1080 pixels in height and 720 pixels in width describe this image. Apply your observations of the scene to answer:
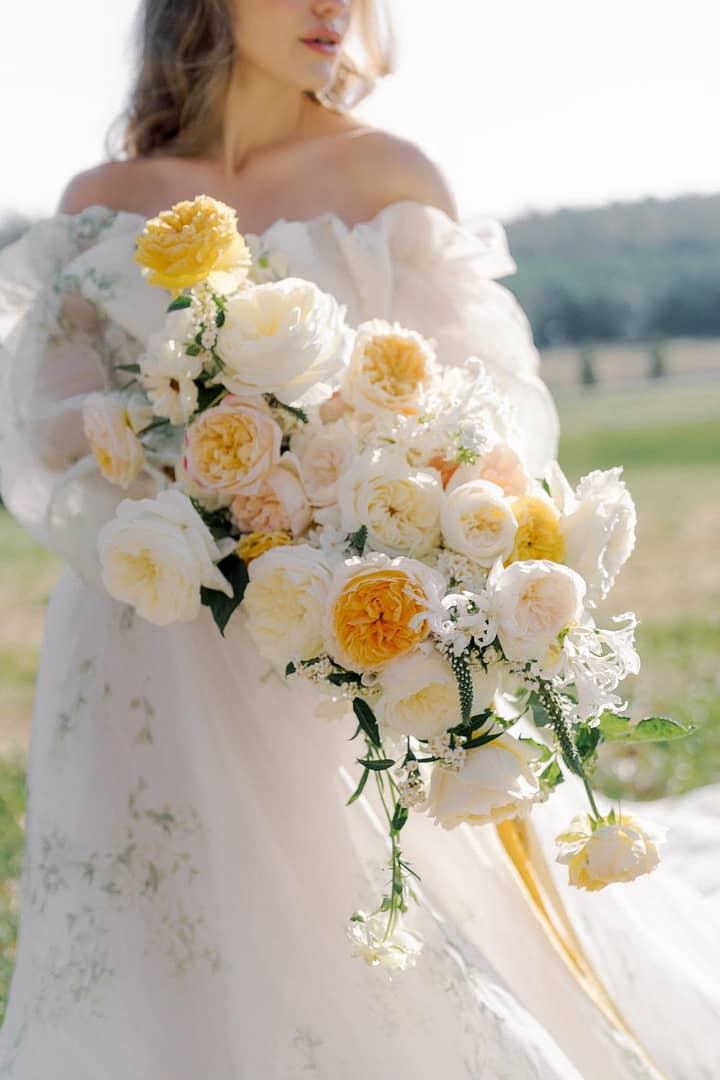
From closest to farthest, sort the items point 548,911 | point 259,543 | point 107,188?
point 259,543 < point 548,911 < point 107,188

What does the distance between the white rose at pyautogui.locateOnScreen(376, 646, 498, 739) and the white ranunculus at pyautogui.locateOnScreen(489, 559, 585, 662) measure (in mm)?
96

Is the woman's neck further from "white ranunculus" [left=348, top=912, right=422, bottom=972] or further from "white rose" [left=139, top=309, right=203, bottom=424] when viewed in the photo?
"white ranunculus" [left=348, top=912, right=422, bottom=972]

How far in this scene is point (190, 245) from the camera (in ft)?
7.01

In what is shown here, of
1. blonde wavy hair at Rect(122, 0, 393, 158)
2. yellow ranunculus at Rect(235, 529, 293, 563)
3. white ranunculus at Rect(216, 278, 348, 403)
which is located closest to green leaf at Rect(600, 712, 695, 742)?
yellow ranunculus at Rect(235, 529, 293, 563)

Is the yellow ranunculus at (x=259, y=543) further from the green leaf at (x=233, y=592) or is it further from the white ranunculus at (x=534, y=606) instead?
the white ranunculus at (x=534, y=606)

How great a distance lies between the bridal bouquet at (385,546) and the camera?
6.18 ft

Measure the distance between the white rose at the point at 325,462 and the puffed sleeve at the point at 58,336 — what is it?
0.70 metres

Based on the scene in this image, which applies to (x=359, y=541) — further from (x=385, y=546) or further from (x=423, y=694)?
(x=423, y=694)

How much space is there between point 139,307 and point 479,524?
1.15m

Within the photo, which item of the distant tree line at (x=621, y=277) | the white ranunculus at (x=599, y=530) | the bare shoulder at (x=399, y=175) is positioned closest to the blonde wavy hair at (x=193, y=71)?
the bare shoulder at (x=399, y=175)

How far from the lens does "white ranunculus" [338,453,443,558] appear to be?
1.97 metres

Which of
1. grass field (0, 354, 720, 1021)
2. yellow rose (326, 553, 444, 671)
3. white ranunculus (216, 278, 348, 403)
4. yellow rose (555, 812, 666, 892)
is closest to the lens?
yellow rose (326, 553, 444, 671)

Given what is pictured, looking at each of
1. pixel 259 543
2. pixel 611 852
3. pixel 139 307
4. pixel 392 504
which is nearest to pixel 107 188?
pixel 139 307

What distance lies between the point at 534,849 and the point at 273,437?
3.46 ft
